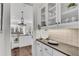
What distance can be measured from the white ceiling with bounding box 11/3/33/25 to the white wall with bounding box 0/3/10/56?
63mm

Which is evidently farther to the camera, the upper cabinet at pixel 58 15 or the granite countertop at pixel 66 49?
the upper cabinet at pixel 58 15

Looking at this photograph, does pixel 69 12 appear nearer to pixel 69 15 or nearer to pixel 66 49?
pixel 69 15

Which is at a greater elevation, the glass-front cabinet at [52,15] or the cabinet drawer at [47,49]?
the glass-front cabinet at [52,15]

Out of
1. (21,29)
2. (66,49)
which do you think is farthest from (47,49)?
(21,29)

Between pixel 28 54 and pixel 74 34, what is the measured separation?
2.09 feet

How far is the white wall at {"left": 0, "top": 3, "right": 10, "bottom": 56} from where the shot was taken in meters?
1.43

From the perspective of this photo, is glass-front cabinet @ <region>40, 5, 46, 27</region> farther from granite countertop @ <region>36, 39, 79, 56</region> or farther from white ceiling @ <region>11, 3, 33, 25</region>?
granite countertop @ <region>36, 39, 79, 56</region>

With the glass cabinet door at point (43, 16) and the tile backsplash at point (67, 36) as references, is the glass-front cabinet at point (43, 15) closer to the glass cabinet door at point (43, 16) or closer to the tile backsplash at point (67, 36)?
the glass cabinet door at point (43, 16)

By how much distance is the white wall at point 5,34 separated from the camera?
56.4 inches

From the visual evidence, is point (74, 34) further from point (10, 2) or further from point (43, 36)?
point (10, 2)

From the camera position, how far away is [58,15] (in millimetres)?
1509

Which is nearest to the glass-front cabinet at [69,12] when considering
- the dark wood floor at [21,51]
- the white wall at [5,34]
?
the dark wood floor at [21,51]

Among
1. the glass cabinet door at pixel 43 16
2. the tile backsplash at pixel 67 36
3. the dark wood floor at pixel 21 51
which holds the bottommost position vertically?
the dark wood floor at pixel 21 51

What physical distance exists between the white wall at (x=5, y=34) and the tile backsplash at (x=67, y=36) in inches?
21.3
